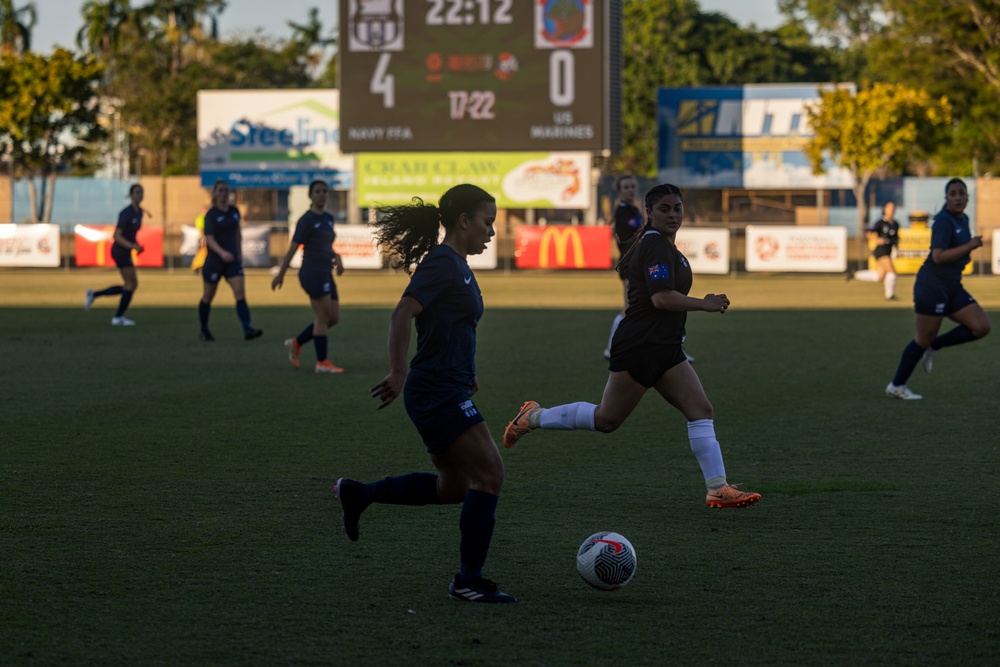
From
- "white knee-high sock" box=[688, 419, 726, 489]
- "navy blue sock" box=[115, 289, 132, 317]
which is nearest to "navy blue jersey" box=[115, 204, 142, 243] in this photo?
"navy blue sock" box=[115, 289, 132, 317]

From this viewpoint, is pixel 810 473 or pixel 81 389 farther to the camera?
pixel 81 389

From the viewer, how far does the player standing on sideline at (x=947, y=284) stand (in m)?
12.1

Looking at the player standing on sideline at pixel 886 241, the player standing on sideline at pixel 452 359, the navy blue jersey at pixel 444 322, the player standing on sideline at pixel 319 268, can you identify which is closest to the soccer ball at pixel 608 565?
the player standing on sideline at pixel 452 359

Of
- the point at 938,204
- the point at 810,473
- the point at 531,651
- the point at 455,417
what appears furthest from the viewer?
the point at 938,204

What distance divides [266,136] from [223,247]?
39789 mm

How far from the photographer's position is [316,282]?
48.9 feet

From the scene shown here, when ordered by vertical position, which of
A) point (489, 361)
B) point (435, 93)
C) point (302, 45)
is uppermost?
point (302, 45)

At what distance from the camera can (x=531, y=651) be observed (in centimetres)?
536

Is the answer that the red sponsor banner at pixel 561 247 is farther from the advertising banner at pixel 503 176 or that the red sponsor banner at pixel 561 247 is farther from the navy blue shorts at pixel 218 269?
the navy blue shorts at pixel 218 269

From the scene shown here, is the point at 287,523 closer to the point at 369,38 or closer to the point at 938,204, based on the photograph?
the point at 369,38

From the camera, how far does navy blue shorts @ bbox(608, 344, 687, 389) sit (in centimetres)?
802

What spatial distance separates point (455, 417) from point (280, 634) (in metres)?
1.11

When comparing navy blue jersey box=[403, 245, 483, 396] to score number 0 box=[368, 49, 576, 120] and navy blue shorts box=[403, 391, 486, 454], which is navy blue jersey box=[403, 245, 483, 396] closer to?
navy blue shorts box=[403, 391, 486, 454]

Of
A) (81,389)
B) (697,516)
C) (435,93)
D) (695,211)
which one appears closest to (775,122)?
(695,211)
